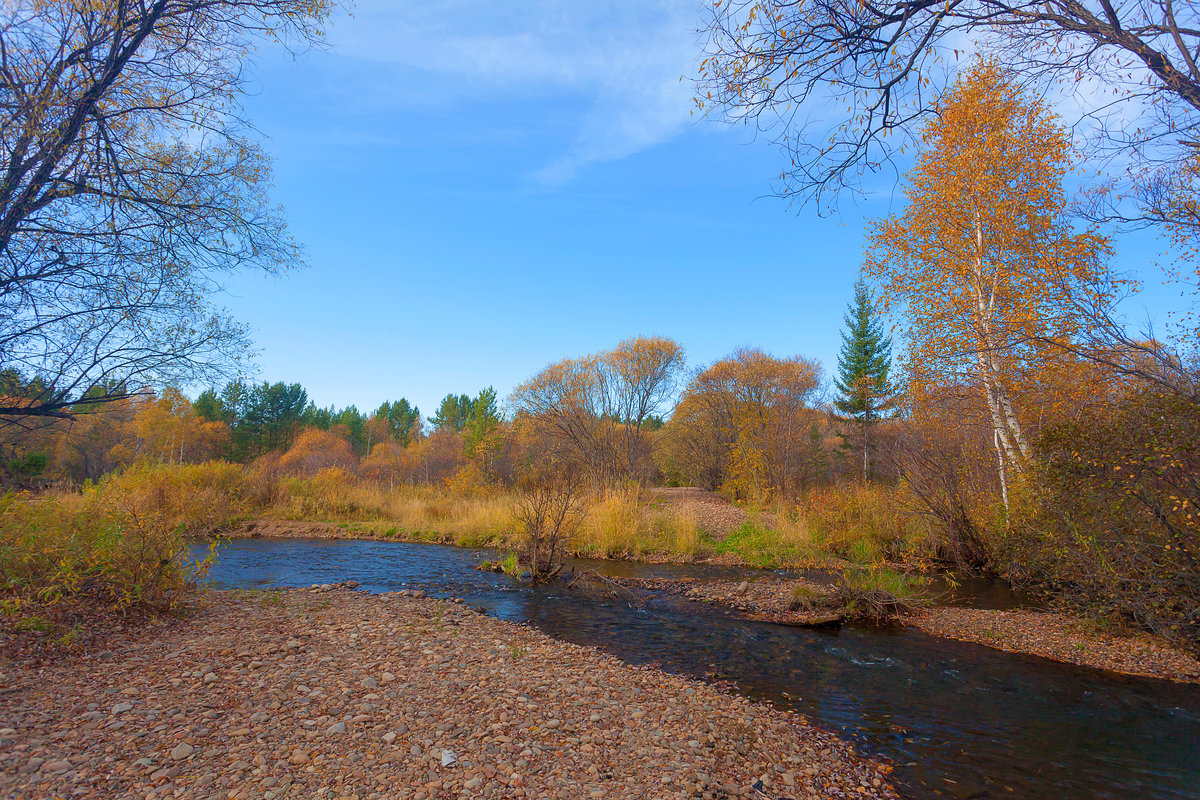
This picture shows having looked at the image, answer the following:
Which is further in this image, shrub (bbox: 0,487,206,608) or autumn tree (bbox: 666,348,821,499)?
autumn tree (bbox: 666,348,821,499)

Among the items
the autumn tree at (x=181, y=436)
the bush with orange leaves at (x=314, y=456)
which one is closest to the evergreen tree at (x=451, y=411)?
the bush with orange leaves at (x=314, y=456)

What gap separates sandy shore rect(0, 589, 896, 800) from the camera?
3.16 metres

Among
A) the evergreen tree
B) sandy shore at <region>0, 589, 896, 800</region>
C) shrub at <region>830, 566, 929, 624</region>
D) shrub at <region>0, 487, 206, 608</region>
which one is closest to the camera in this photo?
sandy shore at <region>0, 589, 896, 800</region>

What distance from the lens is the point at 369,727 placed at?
153 inches

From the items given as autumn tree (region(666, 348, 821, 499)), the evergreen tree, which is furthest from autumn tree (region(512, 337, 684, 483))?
the evergreen tree

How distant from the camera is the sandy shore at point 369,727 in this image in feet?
10.4

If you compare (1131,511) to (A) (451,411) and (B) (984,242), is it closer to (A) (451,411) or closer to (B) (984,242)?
(B) (984,242)

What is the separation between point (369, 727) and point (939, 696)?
Answer: 576 cm

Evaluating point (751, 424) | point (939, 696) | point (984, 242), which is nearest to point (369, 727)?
point (939, 696)

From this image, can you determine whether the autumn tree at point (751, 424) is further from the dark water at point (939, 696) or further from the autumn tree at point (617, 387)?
the dark water at point (939, 696)

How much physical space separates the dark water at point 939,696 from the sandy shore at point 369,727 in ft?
2.28

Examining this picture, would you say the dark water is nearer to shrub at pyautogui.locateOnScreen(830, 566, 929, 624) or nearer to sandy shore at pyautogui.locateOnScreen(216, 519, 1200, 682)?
sandy shore at pyautogui.locateOnScreen(216, 519, 1200, 682)

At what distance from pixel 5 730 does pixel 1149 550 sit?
11.0m

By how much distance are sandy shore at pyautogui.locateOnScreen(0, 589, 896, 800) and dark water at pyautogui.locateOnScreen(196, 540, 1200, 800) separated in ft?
2.28
